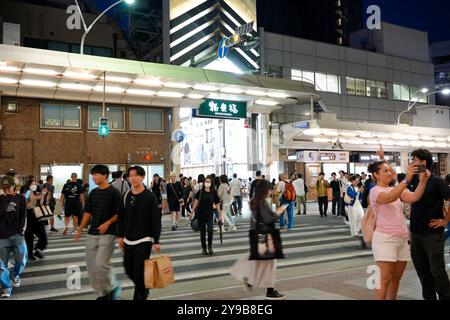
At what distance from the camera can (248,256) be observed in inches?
252

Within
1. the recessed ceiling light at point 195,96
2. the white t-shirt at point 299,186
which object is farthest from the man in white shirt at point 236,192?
the recessed ceiling light at point 195,96

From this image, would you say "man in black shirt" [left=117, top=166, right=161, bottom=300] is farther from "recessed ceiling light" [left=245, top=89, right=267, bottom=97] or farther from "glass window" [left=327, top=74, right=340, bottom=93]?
"glass window" [left=327, top=74, right=340, bottom=93]

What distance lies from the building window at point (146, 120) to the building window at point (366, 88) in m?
21.2

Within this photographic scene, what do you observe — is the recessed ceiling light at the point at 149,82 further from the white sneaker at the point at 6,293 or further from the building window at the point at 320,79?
the building window at the point at 320,79

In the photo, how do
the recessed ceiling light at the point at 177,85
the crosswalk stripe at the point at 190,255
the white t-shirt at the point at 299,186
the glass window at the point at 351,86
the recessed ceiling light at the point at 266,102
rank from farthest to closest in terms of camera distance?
the glass window at the point at 351,86 < the recessed ceiling light at the point at 266,102 < the recessed ceiling light at the point at 177,85 < the white t-shirt at the point at 299,186 < the crosswalk stripe at the point at 190,255

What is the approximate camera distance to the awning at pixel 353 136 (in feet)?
93.5

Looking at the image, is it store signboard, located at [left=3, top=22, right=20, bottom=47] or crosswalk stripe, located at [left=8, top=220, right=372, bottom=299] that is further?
store signboard, located at [left=3, top=22, right=20, bottom=47]

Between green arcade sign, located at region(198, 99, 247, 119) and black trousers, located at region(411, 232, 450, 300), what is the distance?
1826cm

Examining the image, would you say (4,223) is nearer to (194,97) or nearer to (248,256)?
(248,256)

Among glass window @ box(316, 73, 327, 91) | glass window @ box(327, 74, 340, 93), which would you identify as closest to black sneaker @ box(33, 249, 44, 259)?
glass window @ box(316, 73, 327, 91)

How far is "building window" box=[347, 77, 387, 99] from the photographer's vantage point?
40.9 metres

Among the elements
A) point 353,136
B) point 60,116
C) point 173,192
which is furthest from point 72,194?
point 353,136

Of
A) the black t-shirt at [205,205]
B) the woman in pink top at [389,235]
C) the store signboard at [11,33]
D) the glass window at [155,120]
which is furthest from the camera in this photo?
the store signboard at [11,33]
